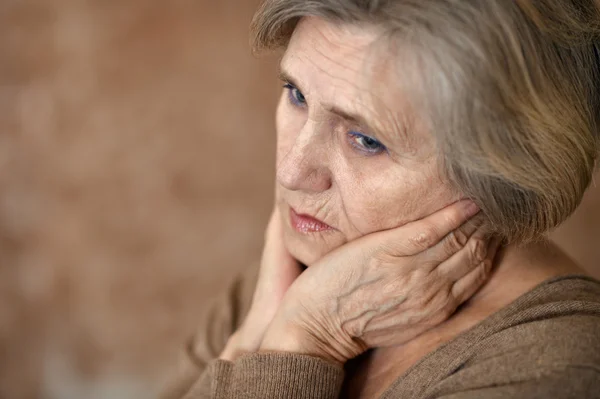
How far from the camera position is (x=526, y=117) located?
1097mm

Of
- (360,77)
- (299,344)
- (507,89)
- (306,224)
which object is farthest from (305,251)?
(507,89)

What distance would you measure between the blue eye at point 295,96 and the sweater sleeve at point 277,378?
0.44 metres

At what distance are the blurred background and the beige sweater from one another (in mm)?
1193

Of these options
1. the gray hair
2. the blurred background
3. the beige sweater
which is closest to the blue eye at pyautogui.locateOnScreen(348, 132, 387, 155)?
the gray hair

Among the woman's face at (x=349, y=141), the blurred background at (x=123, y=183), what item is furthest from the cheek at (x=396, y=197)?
the blurred background at (x=123, y=183)

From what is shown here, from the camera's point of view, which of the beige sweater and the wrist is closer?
the beige sweater

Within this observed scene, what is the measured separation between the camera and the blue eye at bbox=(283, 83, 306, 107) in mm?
1295

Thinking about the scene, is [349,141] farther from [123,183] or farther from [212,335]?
[123,183]

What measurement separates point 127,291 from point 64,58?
82cm

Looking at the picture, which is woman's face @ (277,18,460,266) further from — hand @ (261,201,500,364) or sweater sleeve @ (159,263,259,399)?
sweater sleeve @ (159,263,259,399)

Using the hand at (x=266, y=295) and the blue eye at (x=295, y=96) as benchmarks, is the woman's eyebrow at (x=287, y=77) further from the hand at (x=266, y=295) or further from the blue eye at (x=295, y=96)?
the hand at (x=266, y=295)

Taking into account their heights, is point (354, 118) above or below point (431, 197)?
above

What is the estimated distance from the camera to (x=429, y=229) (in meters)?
1.20

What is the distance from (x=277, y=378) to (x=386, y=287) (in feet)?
0.79
